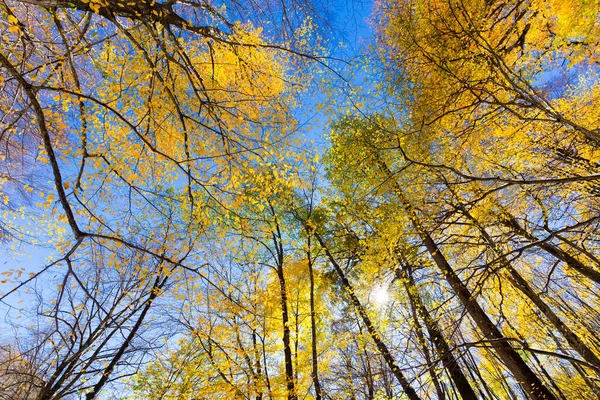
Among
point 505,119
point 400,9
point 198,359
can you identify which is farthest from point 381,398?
point 400,9

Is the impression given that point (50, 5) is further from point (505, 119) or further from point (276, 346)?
point (276, 346)

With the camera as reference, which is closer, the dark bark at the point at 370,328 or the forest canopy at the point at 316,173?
the forest canopy at the point at 316,173

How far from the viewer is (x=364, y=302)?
7.50m

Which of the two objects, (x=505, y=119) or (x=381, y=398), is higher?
(x=505, y=119)

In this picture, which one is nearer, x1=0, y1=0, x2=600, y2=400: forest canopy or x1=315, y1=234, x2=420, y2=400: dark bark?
x1=0, y1=0, x2=600, y2=400: forest canopy

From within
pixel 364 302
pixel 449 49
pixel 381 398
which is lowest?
pixel 381 398

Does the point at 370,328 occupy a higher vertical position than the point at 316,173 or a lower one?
lower

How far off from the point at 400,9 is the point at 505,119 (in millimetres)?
3804

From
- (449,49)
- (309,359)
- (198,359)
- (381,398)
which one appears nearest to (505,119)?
(449,49)

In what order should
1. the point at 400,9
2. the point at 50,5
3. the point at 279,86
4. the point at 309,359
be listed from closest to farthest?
the point at 50,5 < the point at 279,86 < the point at 400,9 < the point at 309,359

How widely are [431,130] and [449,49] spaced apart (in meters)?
1.40

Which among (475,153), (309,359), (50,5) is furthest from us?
(309,359)

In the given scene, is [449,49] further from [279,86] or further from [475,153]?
[279,86]

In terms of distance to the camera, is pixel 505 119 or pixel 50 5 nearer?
pixel 50 5
